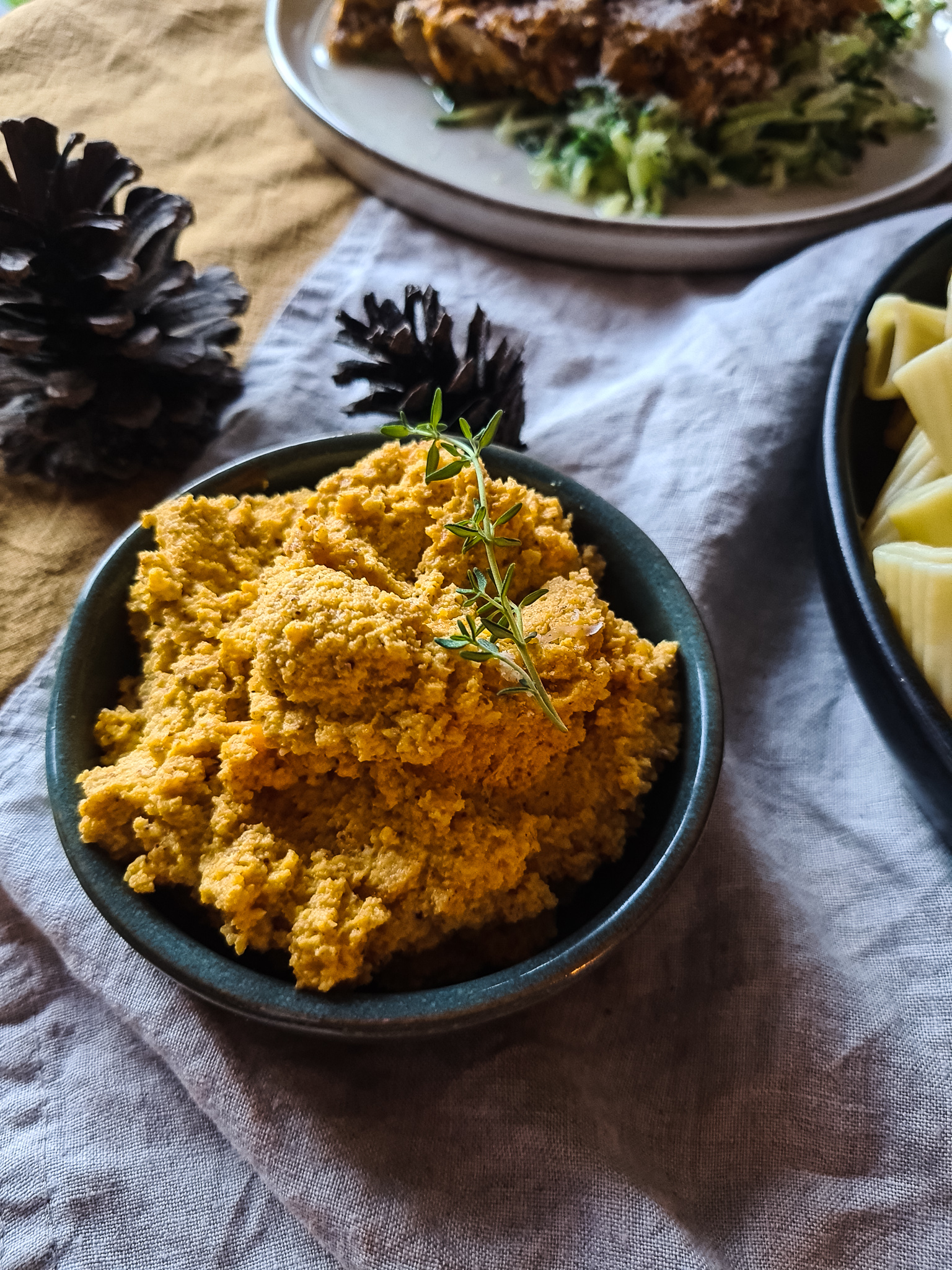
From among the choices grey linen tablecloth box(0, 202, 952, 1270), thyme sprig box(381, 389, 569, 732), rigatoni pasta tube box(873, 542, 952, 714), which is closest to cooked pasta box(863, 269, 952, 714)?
rigatoni pasta tube box(873, 542, 952, 714)

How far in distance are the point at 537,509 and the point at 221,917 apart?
37 cm

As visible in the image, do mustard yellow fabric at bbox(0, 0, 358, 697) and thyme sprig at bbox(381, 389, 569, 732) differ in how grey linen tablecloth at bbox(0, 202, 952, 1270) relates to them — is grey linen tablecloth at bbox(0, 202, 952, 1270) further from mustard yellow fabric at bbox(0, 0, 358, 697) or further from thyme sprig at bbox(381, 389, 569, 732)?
mustard yellow fabric at bbox(0, 0, 358, 697)

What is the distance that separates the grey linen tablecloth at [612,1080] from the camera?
0.70 meters

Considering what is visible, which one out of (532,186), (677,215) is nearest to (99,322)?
(532,186)

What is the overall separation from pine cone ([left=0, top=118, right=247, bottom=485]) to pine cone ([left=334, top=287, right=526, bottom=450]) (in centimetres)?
19

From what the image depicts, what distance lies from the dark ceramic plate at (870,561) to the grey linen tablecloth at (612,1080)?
121mm

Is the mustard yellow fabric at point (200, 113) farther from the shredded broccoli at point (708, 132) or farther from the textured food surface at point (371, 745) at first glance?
the textured food surface at point (371, 745)

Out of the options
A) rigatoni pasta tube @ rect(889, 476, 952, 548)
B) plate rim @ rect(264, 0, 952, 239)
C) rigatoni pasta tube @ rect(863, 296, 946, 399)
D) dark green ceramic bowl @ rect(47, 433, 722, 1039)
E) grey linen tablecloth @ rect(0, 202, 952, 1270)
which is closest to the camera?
dark green ceramic bowl @ rect(47, 433, 722, 1039)

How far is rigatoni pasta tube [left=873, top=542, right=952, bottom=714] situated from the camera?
75 centimetres

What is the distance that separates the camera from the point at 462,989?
0.61 meters

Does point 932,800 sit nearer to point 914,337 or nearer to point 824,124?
point 914,337

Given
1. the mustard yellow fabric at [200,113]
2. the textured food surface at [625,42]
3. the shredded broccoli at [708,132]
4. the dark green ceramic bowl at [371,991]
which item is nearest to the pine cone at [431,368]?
the dark green ceramic bowl at [371,991]

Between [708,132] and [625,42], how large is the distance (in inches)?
6.5

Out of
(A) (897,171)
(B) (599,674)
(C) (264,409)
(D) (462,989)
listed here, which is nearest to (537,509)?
(B) (599,674)
